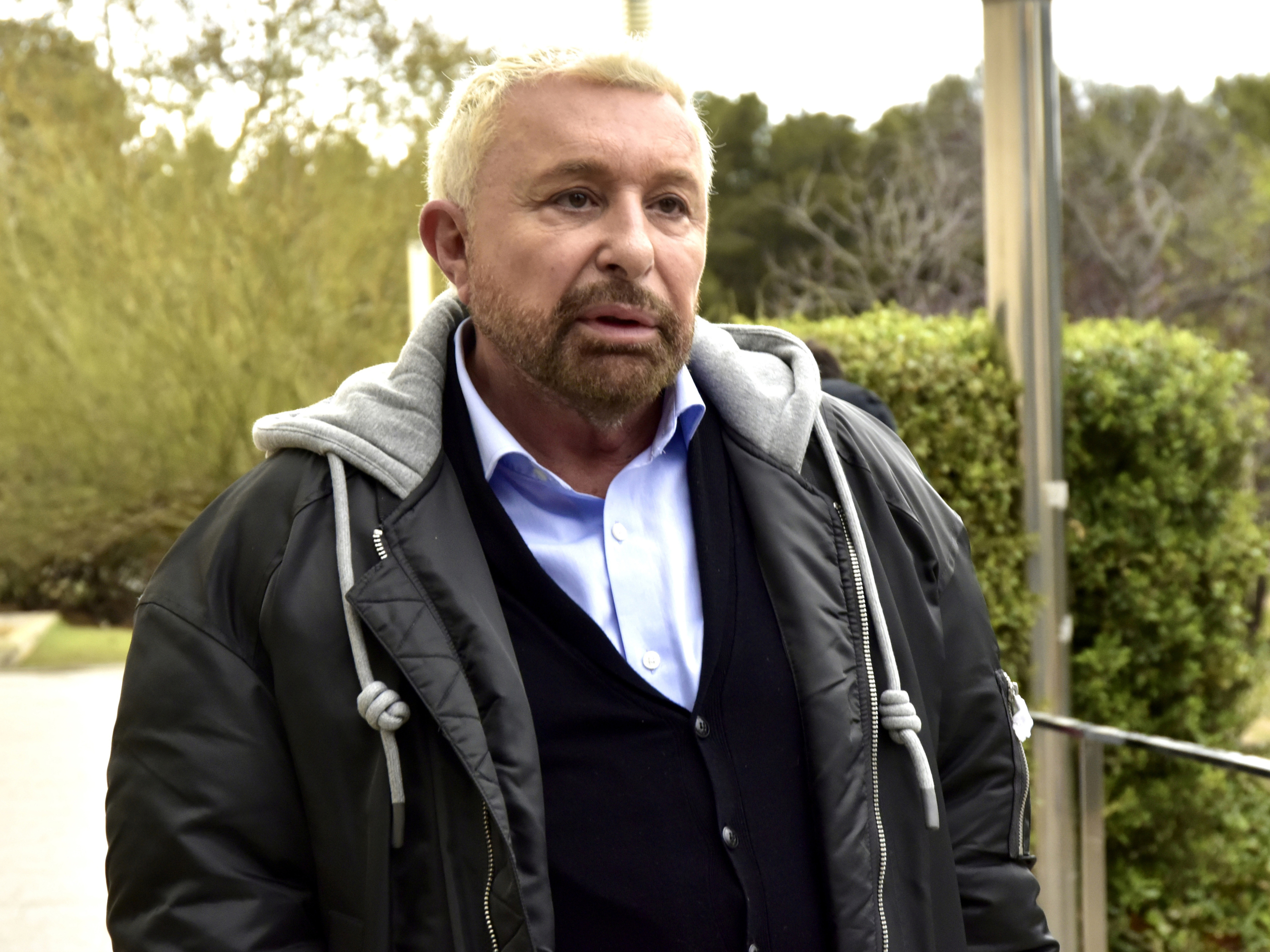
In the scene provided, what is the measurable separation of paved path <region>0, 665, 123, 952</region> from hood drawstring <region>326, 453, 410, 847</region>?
112 inches

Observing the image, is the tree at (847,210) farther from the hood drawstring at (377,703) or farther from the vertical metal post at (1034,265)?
the hood drawstring at (377,703)

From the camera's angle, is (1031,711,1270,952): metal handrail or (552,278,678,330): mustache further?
(1031,711,1270,952): metal handrail

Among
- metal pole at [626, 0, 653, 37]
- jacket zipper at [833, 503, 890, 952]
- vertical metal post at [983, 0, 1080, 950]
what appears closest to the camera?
jacket zipper at [833, 503, 890, 952]

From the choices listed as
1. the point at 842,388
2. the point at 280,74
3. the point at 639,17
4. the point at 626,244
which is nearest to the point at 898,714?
the point at 626,244

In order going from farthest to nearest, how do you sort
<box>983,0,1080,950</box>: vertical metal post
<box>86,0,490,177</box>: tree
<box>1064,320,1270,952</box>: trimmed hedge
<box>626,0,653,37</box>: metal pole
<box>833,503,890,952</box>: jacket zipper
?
<box>86,0,490,177</box>: tree → <box>1064,320,1270,952</box>: trimmed hedge → <box>983,0,1080,950</box>: vertical metal post → <box>626,0,653,37</box>: metal pole → <box>833,503,890,952</box>: jacket zipper

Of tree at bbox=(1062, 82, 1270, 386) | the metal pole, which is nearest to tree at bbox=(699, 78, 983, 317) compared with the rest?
tree at bbox=(1062, 82, 1270, 386)

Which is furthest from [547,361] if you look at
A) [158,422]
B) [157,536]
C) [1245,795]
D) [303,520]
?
[157,536]

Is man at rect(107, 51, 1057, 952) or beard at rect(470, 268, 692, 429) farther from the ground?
beard at rect(470, 268, 692, 429)

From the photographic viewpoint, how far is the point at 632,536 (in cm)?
163

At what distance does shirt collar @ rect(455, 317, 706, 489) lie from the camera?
1.63 metres

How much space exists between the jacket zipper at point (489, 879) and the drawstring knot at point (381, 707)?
121 mm

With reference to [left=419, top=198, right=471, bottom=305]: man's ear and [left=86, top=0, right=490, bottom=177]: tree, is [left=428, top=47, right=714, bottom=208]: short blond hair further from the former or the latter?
[left=86, top=0, right=490, bottom=177]: tree

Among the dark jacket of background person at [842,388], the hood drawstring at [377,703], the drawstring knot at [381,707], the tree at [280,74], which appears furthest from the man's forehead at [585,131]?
the tree at [280,74]

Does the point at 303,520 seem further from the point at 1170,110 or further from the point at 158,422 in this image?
the point at 1170,110
